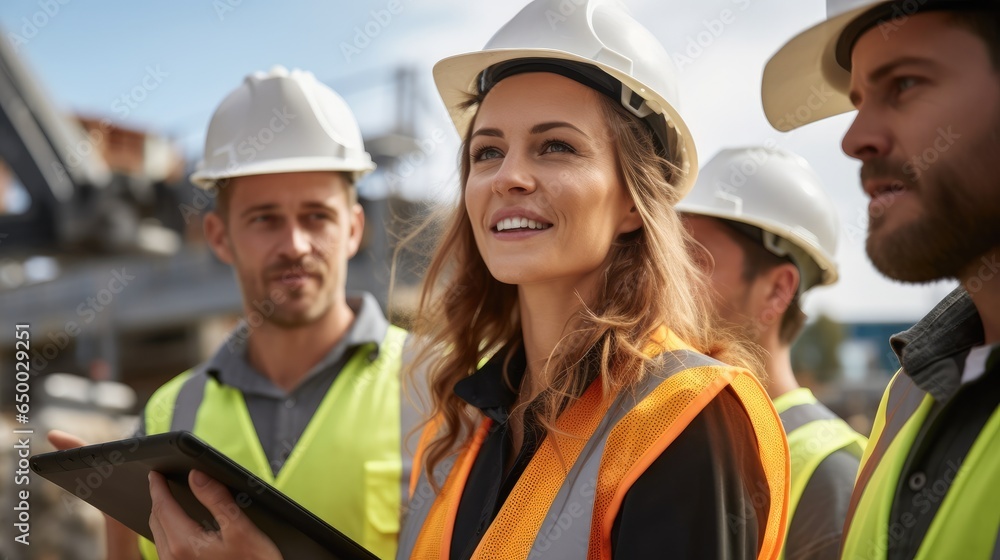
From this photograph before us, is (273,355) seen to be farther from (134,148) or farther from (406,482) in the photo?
(134,148)

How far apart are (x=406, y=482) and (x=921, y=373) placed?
5.85 feet

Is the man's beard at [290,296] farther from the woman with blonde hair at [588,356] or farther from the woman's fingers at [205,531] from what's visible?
the woman's fingers at [205,531]

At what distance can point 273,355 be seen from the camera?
3791 millimetres

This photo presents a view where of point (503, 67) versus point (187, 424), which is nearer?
point (503, 67)

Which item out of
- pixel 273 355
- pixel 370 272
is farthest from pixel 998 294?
pixel 370 272

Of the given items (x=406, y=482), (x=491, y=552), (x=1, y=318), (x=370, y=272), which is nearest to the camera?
(x=491, y=552)

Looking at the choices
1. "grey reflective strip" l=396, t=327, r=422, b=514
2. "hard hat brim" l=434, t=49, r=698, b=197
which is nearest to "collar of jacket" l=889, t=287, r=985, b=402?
"hard hat brim" l=434, t=49, r=698, b=197

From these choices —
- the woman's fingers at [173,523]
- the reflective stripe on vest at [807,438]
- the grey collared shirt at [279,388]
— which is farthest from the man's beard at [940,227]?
the grey collared shirt at [279,388]

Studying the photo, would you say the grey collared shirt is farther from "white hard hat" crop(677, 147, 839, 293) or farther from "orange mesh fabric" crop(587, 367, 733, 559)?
"orange mesh fabric" crop(587, 367, 733, 559)

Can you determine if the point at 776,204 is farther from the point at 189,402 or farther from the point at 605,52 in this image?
the point at 189,402

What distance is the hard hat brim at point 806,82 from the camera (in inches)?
94.1

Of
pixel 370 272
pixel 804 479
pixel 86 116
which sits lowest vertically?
pixel 804 479

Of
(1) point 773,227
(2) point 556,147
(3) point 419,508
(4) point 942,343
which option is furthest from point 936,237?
(1) point 773,227

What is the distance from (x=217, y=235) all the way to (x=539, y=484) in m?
2.28
